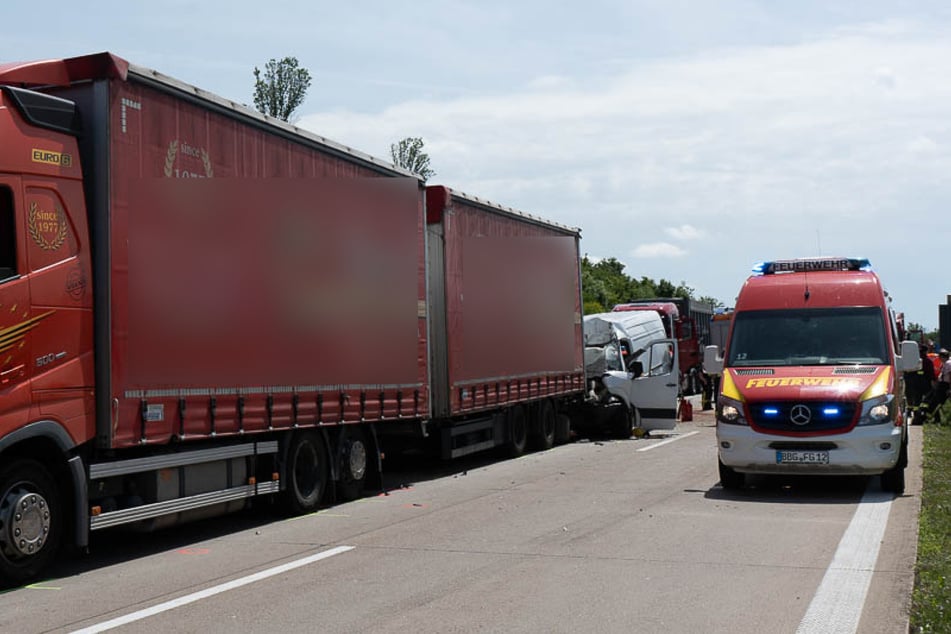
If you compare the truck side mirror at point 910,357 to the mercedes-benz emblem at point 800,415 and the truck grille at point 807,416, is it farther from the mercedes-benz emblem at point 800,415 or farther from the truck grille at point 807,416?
the mercedes-benz emblem at point 800,415

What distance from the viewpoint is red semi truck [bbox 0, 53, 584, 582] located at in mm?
8539

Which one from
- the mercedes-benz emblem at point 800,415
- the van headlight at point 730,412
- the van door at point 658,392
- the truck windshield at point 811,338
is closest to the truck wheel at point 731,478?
the van headlight at point 730,412

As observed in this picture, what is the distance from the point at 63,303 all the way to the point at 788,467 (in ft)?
26.1

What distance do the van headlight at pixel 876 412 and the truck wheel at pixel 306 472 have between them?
601 cm

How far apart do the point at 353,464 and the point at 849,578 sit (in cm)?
654

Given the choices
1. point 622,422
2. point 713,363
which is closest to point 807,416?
point 713,363

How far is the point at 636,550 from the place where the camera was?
9.40 metres

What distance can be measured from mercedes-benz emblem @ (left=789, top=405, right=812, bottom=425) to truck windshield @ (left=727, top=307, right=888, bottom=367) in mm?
992

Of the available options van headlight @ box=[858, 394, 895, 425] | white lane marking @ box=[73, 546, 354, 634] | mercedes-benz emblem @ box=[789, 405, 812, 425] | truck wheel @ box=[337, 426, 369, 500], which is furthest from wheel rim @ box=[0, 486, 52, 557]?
van headlight @ box=[858, 394, 895, 425]

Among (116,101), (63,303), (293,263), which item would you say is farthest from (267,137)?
(63,303)

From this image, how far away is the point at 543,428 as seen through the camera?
20.0 m

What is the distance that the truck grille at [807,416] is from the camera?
12.5 metres

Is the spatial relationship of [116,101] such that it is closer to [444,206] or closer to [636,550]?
[636,550]

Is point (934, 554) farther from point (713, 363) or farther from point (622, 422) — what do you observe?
point (622, 422)
